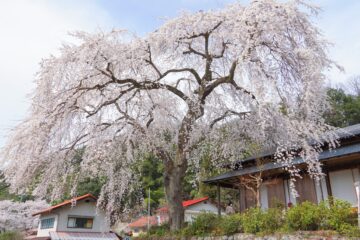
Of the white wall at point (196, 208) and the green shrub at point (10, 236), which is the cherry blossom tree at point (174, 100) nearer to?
the white wall at point (196, 208)

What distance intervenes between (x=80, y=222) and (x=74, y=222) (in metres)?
0.42

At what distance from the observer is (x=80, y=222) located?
22.1 metres

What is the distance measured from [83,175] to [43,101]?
8.78ft

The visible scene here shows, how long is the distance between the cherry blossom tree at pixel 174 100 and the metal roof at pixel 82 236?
1106cm

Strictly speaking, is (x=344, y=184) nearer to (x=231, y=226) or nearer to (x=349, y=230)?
(x=349, y=230)

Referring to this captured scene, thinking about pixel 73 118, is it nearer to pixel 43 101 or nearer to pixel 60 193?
pixel 43 101

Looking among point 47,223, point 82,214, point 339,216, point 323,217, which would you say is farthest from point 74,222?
point 339,216

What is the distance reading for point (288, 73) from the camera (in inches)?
397

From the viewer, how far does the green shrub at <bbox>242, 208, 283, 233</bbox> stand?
862 centimetres

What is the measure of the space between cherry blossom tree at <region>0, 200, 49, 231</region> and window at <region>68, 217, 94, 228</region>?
751 cm

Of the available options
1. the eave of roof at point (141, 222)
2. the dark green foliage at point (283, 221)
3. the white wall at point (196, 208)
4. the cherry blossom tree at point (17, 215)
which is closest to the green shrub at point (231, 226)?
the dark green foliage at point (283, 221)

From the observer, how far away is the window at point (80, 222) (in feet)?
71.4

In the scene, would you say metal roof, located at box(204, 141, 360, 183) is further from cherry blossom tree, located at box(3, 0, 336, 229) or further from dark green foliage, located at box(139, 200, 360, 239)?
dark green foliage, located at box(139, 200, 360, 239)

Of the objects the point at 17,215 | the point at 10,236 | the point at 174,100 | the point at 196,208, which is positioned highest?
the point at 174,100
